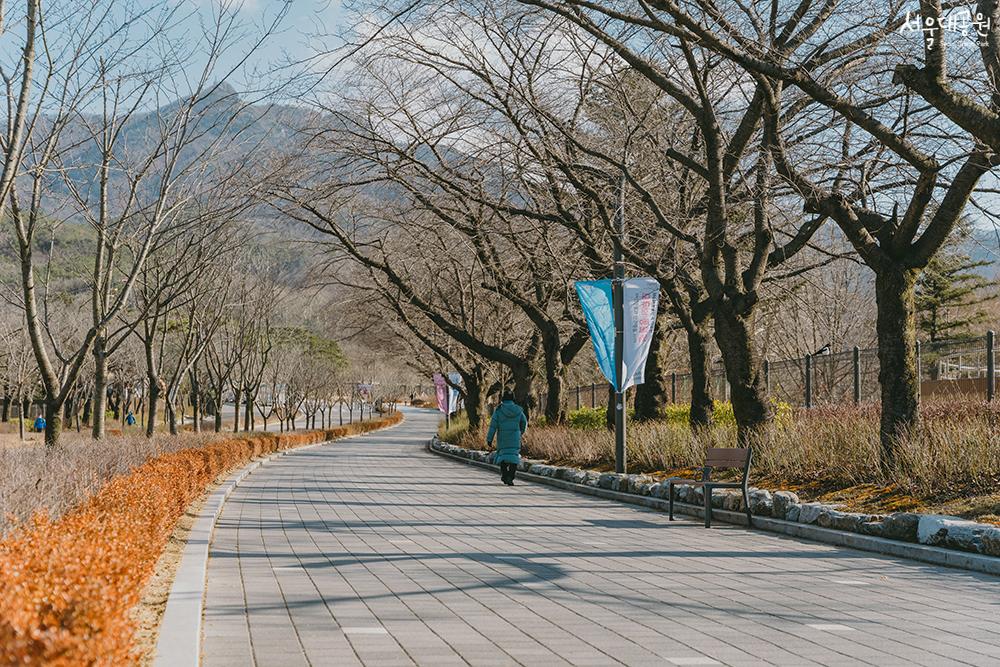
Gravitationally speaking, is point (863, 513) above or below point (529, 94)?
below

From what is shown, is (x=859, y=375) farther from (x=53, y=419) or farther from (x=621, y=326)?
(x=53, y=419)

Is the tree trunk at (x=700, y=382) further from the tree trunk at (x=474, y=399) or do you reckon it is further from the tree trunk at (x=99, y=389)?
the tree trunk at (x=474, y=399)

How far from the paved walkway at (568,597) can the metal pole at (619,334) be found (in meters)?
5.51

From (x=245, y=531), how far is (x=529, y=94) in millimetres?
12159

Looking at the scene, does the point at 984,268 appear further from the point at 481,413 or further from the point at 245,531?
the point at 245,531

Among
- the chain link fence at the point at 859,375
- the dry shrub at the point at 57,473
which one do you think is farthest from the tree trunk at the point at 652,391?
the dry shrub at the point at 57,473

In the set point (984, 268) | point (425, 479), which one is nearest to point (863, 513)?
point (425, 479)

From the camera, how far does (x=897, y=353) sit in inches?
594

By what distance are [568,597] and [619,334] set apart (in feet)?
42.3

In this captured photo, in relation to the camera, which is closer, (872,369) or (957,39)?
(957,39)

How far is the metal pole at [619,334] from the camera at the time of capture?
67.4ft

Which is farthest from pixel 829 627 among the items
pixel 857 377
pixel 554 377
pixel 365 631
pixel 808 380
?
pixel 554 377

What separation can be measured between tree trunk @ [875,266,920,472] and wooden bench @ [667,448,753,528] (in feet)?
6.49

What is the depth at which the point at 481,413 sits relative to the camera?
4606cm
